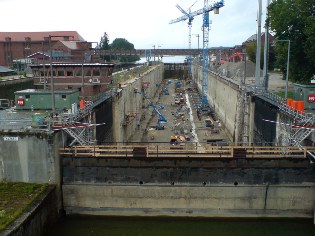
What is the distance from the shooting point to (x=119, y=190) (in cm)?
2642

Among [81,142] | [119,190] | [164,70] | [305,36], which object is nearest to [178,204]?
[119,190]

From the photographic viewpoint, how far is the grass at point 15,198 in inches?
775

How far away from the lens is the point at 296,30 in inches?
1839

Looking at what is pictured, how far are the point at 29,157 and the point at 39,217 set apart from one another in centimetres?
465

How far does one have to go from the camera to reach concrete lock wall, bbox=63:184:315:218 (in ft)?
86.1

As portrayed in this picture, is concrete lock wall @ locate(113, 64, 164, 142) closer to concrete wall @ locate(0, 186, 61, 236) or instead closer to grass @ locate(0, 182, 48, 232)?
concrete wall @ locate(0, 186, 61, 236)

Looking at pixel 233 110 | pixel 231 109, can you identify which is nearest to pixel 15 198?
pixel 233 110

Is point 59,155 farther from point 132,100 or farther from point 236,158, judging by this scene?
point 132,100

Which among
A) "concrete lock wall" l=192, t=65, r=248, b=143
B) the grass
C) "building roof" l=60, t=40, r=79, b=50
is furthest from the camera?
"building roof" l=60, t=40, r=79, b=50

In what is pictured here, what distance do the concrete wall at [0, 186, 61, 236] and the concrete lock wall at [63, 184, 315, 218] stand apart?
1684 millimetres

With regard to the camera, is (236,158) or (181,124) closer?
(236,158)

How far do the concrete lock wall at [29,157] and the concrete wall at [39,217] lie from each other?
1353mm

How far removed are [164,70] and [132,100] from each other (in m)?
95.9

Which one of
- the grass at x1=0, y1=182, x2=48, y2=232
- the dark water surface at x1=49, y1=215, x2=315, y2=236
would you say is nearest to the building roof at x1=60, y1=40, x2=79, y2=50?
the grass at x1=0, y1=182, x2=48, y2=232
